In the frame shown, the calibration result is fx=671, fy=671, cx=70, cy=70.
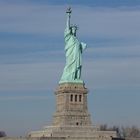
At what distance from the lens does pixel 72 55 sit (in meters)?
76.2

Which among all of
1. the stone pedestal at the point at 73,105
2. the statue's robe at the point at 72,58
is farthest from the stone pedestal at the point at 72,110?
the statue's robe at the point at 72,58

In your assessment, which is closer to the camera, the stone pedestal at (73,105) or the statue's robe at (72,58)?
the stone pedestal at (73,105)

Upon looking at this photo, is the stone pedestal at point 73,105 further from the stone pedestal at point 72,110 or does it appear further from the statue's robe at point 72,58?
the statue's robe at point 72,58

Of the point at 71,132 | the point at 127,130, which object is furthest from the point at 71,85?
the point at 127,130

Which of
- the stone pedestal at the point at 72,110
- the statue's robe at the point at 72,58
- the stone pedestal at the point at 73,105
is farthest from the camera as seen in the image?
the statue's robe at the point at 72,58

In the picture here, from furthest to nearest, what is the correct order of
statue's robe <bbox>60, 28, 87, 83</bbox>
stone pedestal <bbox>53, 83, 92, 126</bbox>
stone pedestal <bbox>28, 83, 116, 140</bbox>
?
statue's robe <bbox>60, 28, 87, 83</bbox>, stone pedestal <bbox>53, 83, 92, 126</bbox>, stone pedestal <bbox>28, 83, 116, 140</bbox>

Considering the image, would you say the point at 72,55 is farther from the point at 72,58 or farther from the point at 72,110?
the point at 72,110

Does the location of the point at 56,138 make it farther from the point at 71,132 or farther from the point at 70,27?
the point at 70,27

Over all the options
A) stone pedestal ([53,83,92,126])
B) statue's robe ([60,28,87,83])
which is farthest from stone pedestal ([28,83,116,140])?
statue's robe ([60,28,87,83])

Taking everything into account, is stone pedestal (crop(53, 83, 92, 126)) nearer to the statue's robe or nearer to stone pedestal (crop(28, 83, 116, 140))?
stone pedestal (crop(28, 83, 116, 140))

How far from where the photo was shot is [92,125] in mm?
73562

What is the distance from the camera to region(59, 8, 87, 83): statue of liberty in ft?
248

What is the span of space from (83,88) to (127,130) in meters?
40.9

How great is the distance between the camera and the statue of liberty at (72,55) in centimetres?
7556
